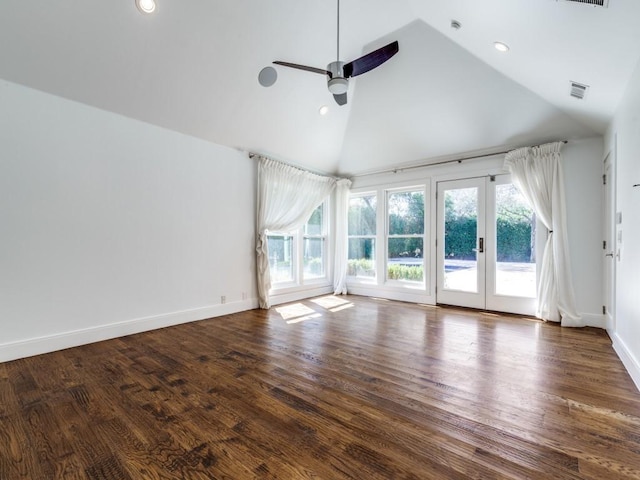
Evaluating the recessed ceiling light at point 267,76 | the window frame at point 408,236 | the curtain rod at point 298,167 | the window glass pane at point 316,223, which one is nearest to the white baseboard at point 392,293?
the window frame at point 408,236

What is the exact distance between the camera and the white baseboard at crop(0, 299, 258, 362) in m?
2.99

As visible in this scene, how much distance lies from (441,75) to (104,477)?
16.9 ft

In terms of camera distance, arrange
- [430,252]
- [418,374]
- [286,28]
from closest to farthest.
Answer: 1. [418,374]
2. [286,28]
3. [430,252]

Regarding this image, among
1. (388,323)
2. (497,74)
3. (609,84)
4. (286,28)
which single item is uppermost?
(286,28)

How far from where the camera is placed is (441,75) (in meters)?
4.15

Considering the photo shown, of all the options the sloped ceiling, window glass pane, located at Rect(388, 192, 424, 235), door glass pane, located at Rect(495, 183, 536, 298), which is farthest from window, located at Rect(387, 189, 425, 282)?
door glass pane, located at Rect(495, 183, 536, 298)

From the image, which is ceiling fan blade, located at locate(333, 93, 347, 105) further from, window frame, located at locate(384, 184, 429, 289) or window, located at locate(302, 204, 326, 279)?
window, located at locate(302, 204, 326, 279)

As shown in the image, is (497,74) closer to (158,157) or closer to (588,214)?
(588,214)

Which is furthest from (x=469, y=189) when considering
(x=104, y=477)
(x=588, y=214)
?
(x=104, y=477)

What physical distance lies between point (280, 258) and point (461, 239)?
130 inches

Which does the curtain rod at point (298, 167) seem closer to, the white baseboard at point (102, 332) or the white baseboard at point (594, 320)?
the white baseboard at point (102, 332)

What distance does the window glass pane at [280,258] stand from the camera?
5.54 meters

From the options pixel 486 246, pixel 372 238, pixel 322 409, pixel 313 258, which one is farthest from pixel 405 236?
pixel 322 409

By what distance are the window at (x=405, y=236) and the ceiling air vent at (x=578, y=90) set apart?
266 cm
